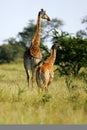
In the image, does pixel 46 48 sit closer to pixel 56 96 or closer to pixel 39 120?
pixel 56 96

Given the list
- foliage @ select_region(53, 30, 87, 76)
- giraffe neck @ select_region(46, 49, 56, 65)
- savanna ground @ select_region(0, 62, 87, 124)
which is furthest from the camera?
foliage @ select_region(53, 30, 87, 76)

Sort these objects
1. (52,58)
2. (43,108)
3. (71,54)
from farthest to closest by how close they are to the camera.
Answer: (71,54) < (52,58) < (43,108)

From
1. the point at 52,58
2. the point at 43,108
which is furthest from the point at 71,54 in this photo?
the point at 43,108

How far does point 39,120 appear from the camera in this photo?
7.34 metres

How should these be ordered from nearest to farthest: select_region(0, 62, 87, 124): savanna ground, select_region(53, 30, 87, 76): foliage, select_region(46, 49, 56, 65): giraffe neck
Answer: select_region(0, 62, 87, 124): savanna ground, select_region(46, 49, 56, 65): giraffe neck, select_region(53, 30, 87, 76): foliage

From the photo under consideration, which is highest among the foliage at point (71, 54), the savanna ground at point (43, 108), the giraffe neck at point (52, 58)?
the giraffe neck at point (52, 58)

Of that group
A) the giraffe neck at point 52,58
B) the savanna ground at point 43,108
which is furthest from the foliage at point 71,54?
the savanna ground at point 43,108

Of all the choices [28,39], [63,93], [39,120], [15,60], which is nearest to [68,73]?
[63,93]

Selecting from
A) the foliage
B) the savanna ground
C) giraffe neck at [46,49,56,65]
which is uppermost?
giraffe neck at [46,49,56,65]

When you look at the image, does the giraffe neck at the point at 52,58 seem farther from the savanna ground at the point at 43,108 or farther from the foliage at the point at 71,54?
the foliage at the point at 71,54

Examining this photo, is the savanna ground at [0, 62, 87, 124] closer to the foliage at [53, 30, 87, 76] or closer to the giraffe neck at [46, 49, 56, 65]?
the giraffe neck at [46, 49, 56, 65]

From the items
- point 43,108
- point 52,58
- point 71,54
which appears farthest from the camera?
point 71,54

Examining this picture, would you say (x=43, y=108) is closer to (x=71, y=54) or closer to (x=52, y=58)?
(x=52, y=58)

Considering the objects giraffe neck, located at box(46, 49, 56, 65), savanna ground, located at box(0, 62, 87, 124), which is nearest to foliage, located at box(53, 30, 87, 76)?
giraffe neck, located at box(46, 49, 56, 65)
